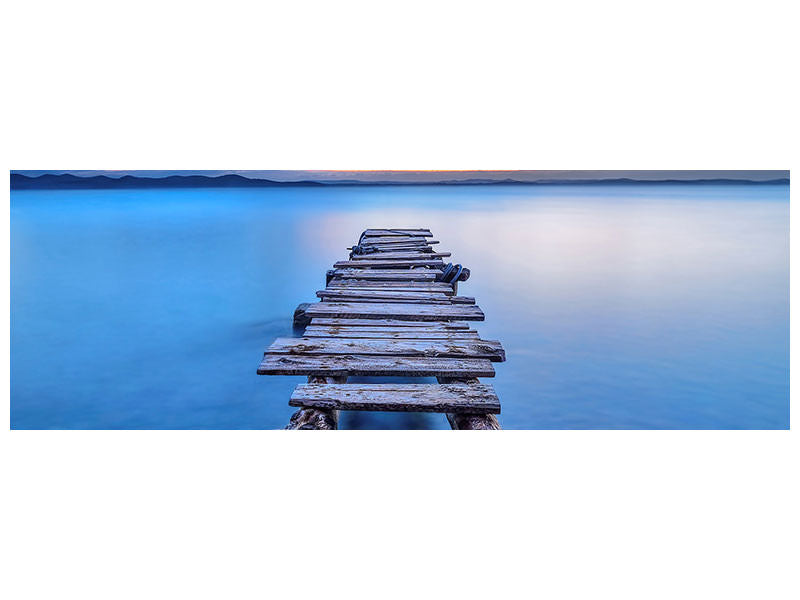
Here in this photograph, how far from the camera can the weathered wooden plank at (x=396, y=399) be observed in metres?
2.43

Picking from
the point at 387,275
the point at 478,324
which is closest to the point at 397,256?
the point at 387,275

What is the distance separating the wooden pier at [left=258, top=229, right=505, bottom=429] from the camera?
2461 millimetres

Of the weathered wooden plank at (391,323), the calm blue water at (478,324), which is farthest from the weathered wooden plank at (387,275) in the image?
the weathered wooden plank at (391,323)

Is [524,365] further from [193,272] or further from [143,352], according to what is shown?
[193,272]

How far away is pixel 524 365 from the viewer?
17.7 feet

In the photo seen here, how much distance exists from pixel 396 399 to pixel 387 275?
3.09m

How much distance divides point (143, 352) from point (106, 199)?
67.0ft

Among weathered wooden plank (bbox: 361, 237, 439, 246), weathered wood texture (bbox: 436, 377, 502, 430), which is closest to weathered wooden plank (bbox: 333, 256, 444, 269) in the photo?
weathered wooden plank (bbox: 361, 237, 439, 246)

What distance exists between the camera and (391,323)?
12.1 ft

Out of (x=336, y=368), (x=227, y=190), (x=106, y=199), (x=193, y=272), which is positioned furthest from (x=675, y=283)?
(x=227, y=190)

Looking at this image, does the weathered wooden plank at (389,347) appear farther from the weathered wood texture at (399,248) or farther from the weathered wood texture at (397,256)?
the weathered wood texture at (399,248)

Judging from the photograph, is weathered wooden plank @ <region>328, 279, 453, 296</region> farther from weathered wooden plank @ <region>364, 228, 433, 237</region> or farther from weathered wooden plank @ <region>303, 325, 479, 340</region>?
weathered wooden plank @ <region>364, 228, 433, 237</region>

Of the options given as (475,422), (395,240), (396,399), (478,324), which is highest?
(395,240)

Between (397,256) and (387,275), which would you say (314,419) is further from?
(397,256)
